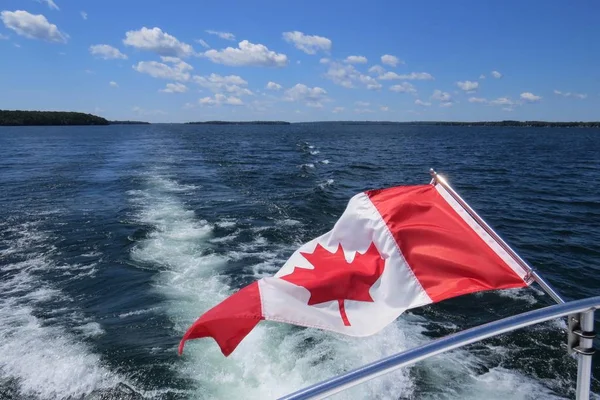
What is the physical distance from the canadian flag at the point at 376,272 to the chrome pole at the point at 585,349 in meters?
1.41

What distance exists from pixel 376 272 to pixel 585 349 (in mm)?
2213

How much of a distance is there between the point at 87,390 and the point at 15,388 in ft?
4.16

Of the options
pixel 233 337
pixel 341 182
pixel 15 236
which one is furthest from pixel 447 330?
pixel 341 182

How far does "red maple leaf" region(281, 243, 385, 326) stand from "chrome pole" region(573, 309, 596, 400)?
198 centimetres

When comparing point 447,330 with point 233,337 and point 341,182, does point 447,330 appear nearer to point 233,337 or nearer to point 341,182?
point 233,337

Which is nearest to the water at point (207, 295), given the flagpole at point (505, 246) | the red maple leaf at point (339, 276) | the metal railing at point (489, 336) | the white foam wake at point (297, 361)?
the white foam wake at point (297, 361)

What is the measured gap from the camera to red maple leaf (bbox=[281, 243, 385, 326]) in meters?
4.25

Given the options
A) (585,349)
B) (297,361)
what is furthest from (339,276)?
(297,361)

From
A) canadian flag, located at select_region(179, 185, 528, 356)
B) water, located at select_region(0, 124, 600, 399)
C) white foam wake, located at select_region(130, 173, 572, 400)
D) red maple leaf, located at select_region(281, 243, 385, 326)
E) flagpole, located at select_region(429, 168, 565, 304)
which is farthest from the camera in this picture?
water, located at select_region(0, 124, 600, 399)

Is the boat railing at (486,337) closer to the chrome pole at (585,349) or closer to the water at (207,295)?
the chrome pole at (585,349)

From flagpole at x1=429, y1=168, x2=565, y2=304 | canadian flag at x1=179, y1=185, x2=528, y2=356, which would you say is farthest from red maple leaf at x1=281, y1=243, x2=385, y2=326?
flagpole at x1=429, y1=168, x2=565, y2=304

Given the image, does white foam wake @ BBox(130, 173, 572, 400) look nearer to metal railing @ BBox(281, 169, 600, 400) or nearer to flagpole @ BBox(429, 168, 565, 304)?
flagpole @ BBox(429, 168, 565, 304)

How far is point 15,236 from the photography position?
1511 centimetres

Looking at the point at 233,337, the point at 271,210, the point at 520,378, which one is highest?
the point at 233,337
